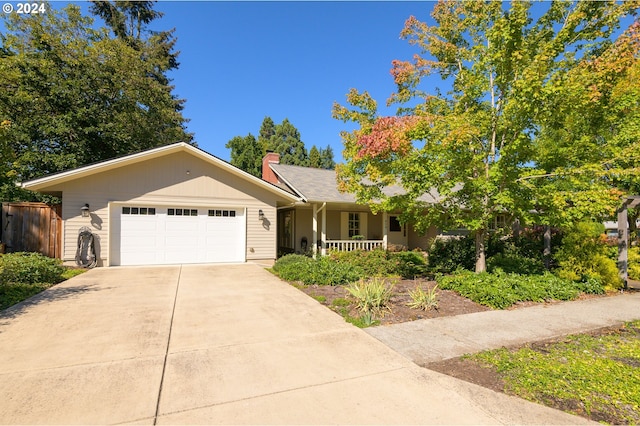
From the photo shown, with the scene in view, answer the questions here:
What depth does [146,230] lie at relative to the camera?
1134cm

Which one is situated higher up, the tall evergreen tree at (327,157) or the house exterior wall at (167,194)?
the tall evergreen tree at (327,157)

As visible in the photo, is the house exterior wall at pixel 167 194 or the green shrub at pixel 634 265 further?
the green shrub at pixel 634 265

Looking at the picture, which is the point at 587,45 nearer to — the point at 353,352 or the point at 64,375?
the point at 353,352

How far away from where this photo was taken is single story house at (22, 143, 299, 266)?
10.4m

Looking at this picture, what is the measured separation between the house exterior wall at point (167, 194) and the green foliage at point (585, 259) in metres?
9.75

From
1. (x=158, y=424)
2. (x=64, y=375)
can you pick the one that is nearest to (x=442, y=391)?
(x=158, y=424)

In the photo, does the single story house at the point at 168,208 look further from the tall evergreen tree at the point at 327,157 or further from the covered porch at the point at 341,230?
the tall evergreen tree at the point at 327,157

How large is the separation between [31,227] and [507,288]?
14.5 meters

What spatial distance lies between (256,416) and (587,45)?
10.5m

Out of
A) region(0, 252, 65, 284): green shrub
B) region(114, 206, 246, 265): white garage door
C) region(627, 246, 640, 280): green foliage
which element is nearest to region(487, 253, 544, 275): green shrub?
region(627, 246, 640, 280): green foliage

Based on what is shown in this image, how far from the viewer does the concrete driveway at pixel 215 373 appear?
276cm

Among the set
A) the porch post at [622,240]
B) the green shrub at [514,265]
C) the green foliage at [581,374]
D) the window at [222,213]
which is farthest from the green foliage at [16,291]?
the porch post at [622,240]

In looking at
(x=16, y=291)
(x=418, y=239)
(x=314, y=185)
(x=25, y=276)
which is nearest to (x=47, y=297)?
(x=16, y=291)

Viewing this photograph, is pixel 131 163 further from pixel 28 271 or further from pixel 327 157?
pixel 327 157
